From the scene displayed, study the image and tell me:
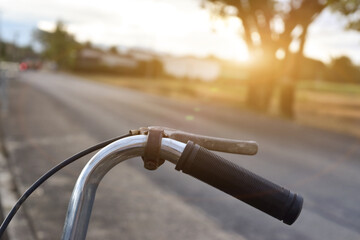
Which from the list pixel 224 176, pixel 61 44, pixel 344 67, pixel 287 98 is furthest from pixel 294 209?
pixel 61 44

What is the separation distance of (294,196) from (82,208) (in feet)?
1.78

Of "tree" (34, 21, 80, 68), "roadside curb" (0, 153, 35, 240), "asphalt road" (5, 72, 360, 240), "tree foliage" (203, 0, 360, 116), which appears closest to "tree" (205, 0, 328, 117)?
"tree foliage" (203, 0, 360, 116)

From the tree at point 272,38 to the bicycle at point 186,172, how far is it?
16499 mm

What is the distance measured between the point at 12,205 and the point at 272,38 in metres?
15.5

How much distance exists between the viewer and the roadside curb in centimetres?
402

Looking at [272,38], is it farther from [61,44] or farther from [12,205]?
[61,44]

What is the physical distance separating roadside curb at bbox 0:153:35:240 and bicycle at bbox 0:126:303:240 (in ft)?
10.3

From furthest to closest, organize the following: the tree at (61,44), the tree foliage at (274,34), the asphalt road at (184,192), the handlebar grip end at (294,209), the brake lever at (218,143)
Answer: the tree at (61,44)
the tree foliage at (274,34)
the asphalt road at (184,192)
the brake lever at (218,143)
the handlebar grip end at (294,209)

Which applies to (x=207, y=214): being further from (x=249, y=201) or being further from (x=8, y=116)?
(x=8, y=116)

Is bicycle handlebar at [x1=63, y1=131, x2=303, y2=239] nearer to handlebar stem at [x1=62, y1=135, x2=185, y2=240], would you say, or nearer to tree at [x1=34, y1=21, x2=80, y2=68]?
handlebar stem at [x1=62, y1=135, x2=185, y2=240]

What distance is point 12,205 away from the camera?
15.1 ft

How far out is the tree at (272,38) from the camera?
663 inches

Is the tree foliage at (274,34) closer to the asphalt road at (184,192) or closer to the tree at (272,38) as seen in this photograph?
the tree at (272,38)

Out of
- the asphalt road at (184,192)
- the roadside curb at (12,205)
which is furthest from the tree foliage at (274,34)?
the roadside curb at (12,205)
